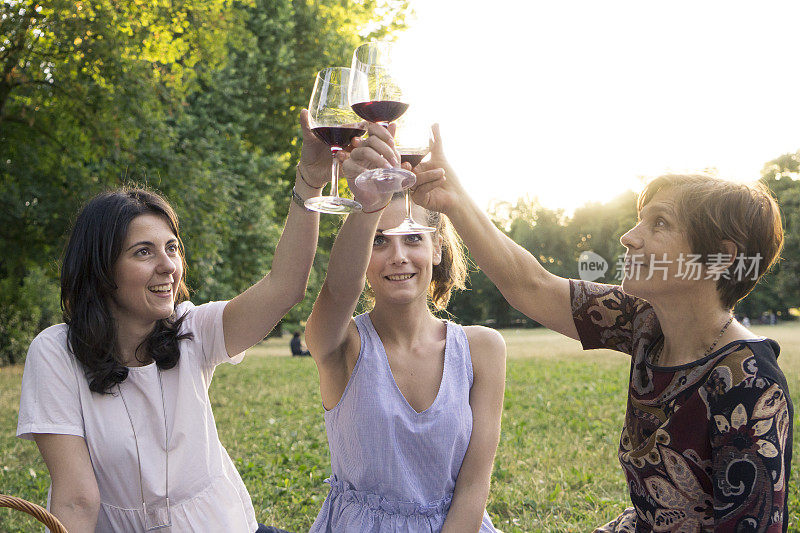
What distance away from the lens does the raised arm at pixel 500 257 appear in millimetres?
2625

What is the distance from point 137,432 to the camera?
8.71 feet

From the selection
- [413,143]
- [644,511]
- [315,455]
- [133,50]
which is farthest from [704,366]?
[133,50]

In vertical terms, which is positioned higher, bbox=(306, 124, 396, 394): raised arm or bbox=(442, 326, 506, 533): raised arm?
bbox=(306, 124, 396, 394): raised arm

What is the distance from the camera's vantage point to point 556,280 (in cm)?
271

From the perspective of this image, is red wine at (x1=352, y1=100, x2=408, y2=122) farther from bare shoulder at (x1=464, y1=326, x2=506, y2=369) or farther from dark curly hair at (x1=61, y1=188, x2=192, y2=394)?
bare shoulder at (x1=464, y1=326, x2=506, y2=369)

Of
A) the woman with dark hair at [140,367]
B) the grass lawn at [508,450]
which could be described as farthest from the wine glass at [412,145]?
the grass lawn at [508,450]

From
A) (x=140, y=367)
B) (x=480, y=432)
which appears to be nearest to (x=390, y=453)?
(x=480, y=432)

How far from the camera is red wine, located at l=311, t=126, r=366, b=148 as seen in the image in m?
2.31

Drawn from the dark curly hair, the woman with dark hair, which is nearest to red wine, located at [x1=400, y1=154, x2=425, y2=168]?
the woman with dark hair

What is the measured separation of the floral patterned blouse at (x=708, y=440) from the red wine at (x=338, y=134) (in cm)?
119

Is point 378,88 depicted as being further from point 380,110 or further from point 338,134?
point 338,134

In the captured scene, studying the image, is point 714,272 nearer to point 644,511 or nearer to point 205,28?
point 644,511

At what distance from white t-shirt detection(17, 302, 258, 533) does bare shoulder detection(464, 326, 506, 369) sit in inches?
44.1

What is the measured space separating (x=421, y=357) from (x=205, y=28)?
10841 mm
